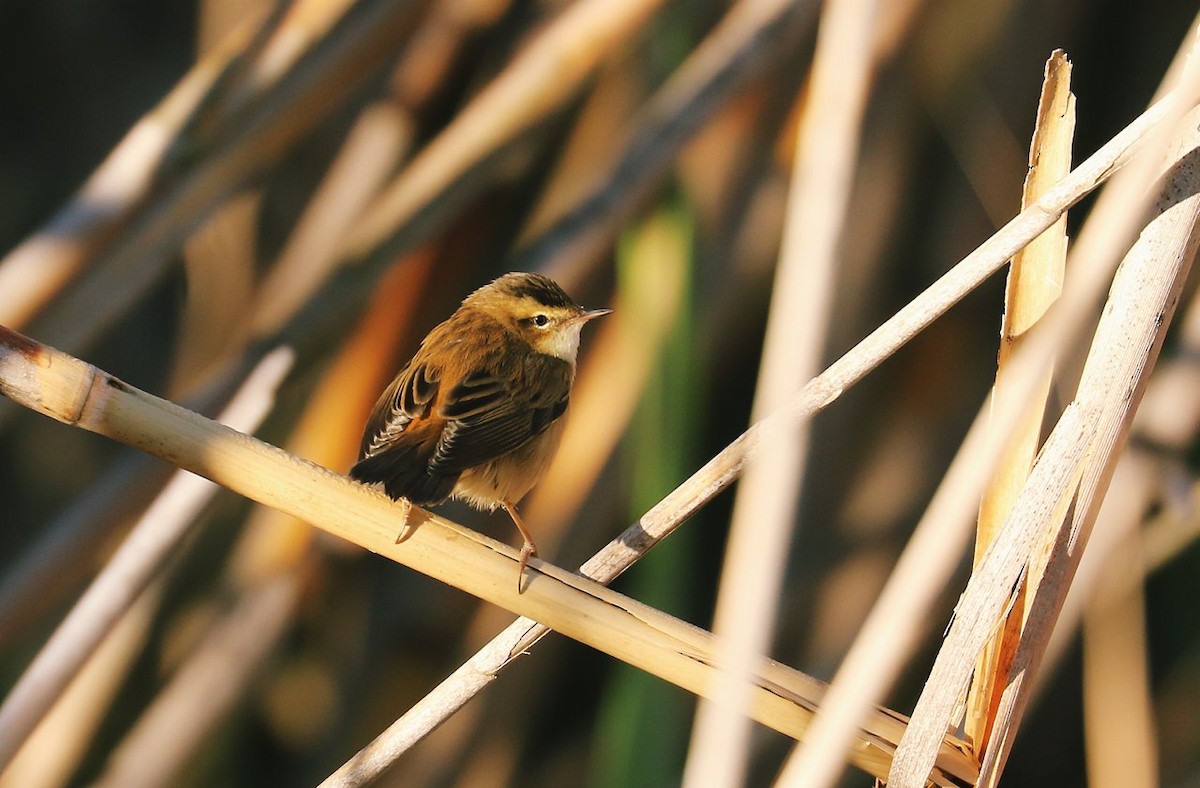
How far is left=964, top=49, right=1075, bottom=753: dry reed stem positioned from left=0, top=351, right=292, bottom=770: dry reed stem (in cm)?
132

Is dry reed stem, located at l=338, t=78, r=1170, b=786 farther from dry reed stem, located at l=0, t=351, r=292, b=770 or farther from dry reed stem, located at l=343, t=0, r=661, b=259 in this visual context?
dry reed stem, located at l=343, t=0, r=661, b=259

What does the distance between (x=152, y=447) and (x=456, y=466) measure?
24.6 inches

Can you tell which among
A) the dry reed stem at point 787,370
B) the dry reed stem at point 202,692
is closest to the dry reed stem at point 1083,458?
the dry reed stem at point 787,370

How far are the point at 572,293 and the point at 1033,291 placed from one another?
1178 mm

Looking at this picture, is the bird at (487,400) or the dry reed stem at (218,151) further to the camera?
the dry reed stem at (218,151)

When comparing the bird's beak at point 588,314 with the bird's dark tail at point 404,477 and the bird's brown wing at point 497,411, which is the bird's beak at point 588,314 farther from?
the bird's dark tail at point 404,477

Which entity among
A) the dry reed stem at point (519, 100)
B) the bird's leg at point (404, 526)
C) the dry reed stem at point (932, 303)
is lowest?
the bird's leg at point (404, 526)

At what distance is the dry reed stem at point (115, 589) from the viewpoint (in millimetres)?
1831

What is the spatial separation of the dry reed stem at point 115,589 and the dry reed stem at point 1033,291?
1.32 m

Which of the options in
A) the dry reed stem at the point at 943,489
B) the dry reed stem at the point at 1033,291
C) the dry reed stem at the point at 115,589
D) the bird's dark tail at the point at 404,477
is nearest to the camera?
the dry reed stem at the point at 943,489

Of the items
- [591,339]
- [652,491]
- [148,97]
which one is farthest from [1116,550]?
[148,97]

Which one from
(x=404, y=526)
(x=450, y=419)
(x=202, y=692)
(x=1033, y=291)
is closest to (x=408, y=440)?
(x=450, y=419)

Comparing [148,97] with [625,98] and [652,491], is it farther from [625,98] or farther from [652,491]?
[652,491]

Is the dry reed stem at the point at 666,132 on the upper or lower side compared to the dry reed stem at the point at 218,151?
upper
